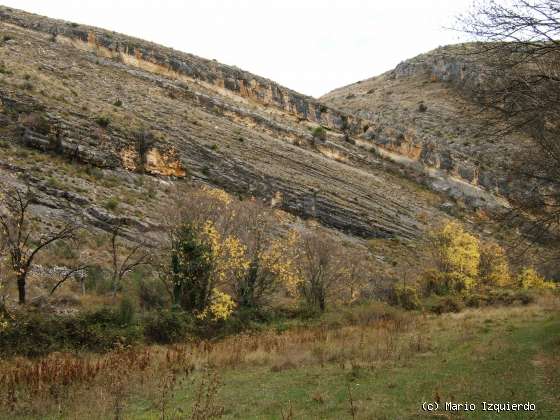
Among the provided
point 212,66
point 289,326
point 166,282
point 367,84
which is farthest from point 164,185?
point 367,84

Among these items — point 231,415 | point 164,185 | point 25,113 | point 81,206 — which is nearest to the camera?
point 231,415

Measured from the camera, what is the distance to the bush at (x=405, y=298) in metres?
23.8

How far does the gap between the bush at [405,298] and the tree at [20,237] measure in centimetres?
1607

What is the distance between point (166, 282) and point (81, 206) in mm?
8818

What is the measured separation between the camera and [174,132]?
119 ft

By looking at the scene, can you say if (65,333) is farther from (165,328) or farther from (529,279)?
(529,279)

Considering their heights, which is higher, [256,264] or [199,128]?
[199,128]

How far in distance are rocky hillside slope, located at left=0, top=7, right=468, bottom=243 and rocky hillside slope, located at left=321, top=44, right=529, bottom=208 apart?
413cm

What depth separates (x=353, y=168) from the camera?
4828 centimetres

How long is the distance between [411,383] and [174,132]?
103 ft

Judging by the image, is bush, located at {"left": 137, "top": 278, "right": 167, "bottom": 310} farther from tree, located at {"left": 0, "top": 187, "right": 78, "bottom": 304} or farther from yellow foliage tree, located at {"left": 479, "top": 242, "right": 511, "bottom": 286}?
yellow foliage tree, located at {"left": 479, "top": 242, "right": 511, "bottom": 286}

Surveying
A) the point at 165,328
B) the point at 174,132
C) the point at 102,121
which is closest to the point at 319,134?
the point at 174,132

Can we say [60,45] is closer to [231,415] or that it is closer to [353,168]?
[353,168]

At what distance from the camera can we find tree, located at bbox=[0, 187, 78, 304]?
44.8 ft
